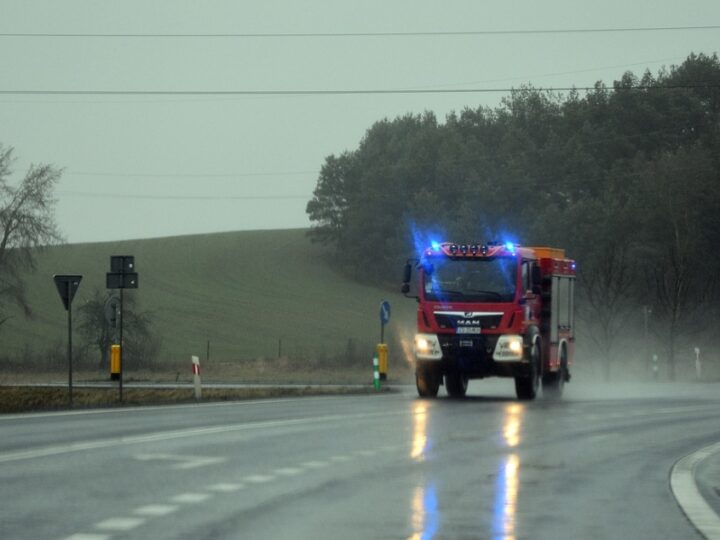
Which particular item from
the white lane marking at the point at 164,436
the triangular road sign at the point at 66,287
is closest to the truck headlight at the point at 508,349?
the white lane marking at the point at 164,436

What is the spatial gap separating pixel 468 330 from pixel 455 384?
321 centimetres

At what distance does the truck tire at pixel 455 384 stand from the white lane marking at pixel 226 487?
21482 mm

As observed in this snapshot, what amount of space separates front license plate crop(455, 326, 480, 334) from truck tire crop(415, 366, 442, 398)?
1.06 meters

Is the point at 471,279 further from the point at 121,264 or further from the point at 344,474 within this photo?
the point at 344,474

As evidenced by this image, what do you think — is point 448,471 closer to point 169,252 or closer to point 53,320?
point 53,320

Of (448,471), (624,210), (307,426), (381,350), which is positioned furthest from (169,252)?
(448,471)

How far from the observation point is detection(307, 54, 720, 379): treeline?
315 feet

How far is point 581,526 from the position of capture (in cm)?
1162

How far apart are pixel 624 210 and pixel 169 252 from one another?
→ 35574 mm

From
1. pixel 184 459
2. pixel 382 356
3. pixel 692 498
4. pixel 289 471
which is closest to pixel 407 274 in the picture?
pixel 382 356

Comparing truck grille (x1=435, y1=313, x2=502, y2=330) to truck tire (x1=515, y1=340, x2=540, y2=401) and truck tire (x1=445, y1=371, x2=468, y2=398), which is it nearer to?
truck tire (x1=515, y1=340, x2=540, y2=401)

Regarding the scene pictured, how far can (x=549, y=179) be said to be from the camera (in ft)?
380

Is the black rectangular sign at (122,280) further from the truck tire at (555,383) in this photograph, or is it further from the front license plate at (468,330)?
the truck tire at (555,383)

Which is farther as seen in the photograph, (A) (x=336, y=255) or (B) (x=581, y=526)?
(A) (x=336, y=255)
